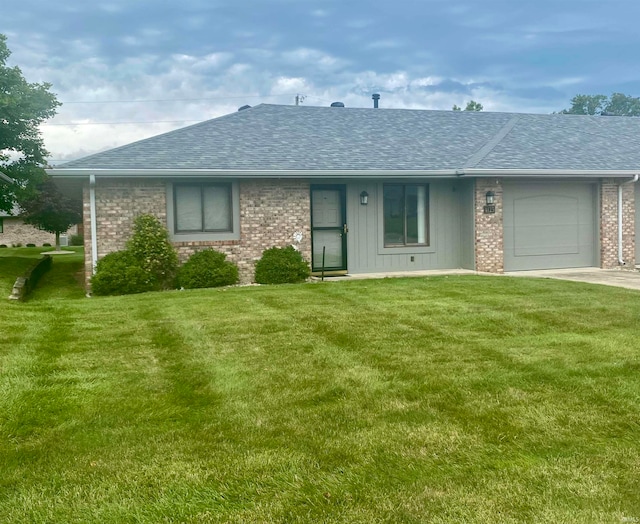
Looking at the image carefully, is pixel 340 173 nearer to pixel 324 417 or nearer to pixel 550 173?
pixel 550 173

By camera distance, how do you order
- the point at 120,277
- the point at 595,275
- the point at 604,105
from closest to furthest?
the point at 120,277 < the point at 595,275 < the point at 604,105

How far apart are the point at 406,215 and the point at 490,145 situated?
11.5 ft

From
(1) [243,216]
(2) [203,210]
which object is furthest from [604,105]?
(2) [203,210]

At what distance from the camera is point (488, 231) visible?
49.7ft

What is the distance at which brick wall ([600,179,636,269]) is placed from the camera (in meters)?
16.0

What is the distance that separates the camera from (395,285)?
12047 mm

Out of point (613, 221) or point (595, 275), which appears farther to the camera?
point (613, 221)

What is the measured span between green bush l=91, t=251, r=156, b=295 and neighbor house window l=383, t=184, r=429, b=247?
5904 mm

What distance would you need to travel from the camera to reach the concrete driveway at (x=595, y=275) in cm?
1262

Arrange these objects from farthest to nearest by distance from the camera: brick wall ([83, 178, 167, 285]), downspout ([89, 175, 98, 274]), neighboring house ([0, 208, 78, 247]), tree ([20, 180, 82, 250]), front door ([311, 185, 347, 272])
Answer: neighboring house ([0, 208, 78, 247])
tree ([20, 180, 82, 250])
front door ([311, 185, 347, 272])
brick wall ([83, 178, 167, 285])
downspout ([89, 175, 98, 274])

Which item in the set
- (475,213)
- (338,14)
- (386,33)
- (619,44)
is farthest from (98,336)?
(619,44)

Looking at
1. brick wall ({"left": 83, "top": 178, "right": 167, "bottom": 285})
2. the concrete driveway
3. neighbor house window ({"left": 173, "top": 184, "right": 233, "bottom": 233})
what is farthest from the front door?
the concrete driveway

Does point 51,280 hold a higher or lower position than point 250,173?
lower

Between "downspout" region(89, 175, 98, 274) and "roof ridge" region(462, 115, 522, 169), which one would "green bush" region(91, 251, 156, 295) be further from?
"roof ridge" region(462, 115, 522, 169)
